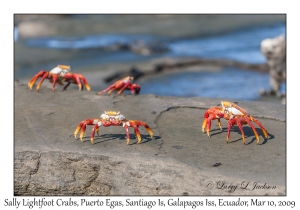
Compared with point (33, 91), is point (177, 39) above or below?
above

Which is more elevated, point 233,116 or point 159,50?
point 159,50

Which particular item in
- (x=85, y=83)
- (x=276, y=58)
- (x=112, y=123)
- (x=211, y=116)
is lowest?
(x=112, y=123)

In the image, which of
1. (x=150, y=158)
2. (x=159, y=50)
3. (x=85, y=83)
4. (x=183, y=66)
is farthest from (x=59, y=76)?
(x=159, y=50)

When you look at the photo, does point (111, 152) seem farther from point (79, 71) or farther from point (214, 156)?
point (79, 71)

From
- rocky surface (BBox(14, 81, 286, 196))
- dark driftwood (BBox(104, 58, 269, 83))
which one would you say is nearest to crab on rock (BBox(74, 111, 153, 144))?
rocky surface (BBox(14, 81, 286, 196))

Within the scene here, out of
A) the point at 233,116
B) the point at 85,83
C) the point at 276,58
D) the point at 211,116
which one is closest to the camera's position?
the point at 233,116

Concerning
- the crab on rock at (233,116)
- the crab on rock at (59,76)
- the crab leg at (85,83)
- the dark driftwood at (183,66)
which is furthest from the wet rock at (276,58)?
the crab on rock at (233,116)

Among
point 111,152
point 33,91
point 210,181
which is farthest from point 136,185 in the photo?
point 33,91

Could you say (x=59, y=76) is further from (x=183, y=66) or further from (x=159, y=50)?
(x=159, y=50)
